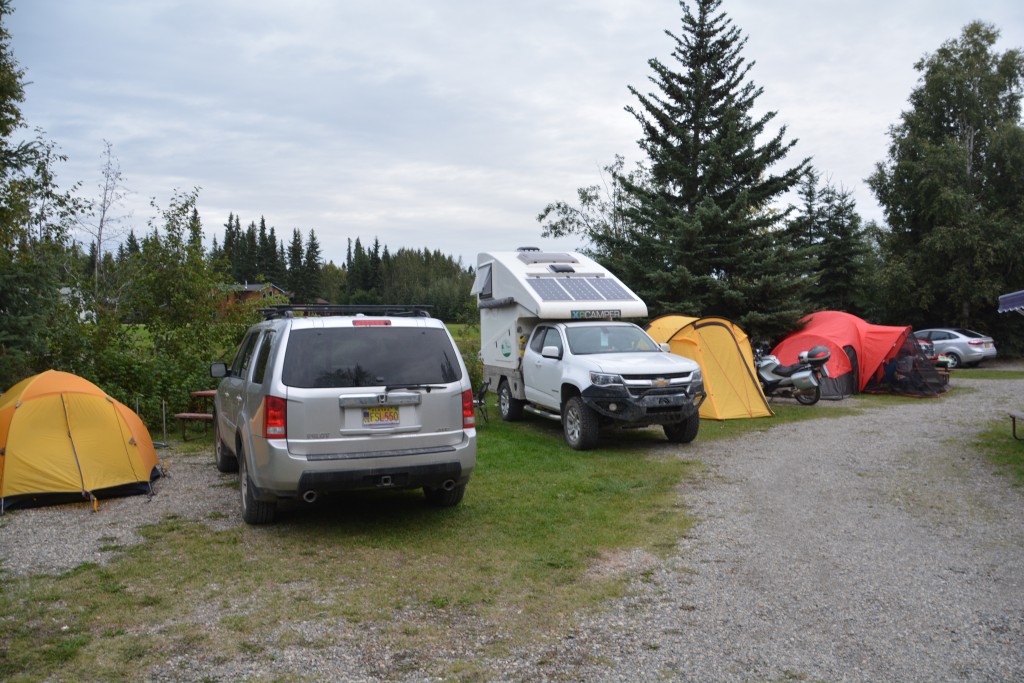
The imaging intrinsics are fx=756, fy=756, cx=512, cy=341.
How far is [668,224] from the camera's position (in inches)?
869

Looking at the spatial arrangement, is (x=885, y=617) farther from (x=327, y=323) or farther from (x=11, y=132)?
(x=11, y=132)

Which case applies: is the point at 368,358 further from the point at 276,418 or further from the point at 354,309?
the point at 354,309

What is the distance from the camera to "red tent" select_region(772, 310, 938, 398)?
17.4 meters

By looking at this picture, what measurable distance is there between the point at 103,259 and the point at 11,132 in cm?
299

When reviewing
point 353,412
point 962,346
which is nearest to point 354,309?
point 353,412

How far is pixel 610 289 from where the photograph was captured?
1305cm

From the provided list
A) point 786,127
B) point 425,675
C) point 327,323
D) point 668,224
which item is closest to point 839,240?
point 786,127

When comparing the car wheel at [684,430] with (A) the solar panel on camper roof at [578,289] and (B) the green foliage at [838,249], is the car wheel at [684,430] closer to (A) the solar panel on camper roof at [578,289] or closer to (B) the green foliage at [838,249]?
(A) the solar panel on camper roof at [578,289]

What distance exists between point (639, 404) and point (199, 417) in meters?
6.57

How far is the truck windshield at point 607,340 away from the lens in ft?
37.8

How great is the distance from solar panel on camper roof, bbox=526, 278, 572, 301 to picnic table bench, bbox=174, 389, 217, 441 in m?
5.25

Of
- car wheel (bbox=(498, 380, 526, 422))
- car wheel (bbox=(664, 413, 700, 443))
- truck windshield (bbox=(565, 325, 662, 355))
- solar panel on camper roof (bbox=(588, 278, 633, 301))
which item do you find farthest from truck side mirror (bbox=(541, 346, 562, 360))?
car wheel (bbox=(664, 413, 700, 443))

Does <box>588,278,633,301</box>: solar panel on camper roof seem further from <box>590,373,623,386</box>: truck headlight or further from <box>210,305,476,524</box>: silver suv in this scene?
<box>210,305,476,524</box>: silver suv

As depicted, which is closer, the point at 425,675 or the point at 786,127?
the point at 425,675
